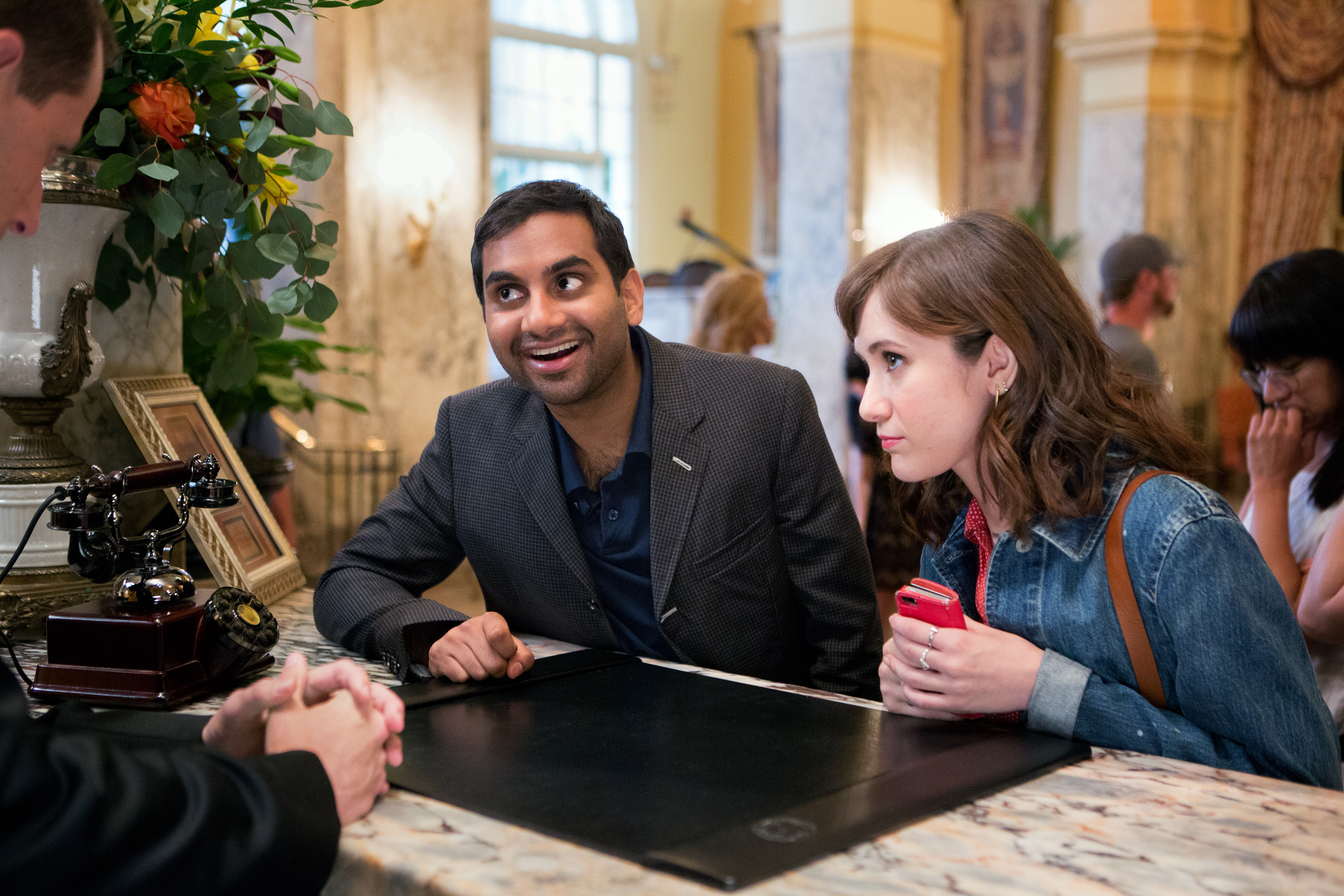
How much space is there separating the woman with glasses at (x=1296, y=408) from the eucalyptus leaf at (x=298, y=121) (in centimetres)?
198

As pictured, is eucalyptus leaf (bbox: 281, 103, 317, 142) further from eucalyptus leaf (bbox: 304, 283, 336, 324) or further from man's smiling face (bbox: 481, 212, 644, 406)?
man's smiling face (bbox: 481, 212, 644, 406)

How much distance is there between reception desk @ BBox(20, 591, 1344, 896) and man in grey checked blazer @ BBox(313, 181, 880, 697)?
0.96 m

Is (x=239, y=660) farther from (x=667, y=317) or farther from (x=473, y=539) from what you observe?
(x=667, y=317)

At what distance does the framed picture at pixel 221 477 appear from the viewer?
2.22m

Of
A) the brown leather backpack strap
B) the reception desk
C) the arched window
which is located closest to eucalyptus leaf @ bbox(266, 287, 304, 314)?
the reception desk

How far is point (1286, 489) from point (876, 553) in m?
1.77

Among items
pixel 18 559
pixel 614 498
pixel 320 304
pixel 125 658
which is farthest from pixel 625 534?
pixel 18 559

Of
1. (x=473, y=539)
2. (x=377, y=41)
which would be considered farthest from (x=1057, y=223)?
(x=473, y=539)

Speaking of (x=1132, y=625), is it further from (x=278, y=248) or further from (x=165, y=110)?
(x=165, y=110)

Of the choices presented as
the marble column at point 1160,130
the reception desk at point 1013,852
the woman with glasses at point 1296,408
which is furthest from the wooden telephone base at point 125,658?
the marble column at point 1160,130

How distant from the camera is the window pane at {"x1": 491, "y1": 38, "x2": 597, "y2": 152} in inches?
557

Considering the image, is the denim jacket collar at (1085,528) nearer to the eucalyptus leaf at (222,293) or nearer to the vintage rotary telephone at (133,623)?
the vintage rotary telephone at (133,623)

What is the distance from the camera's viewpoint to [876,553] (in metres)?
4.31

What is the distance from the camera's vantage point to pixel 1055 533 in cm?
165
